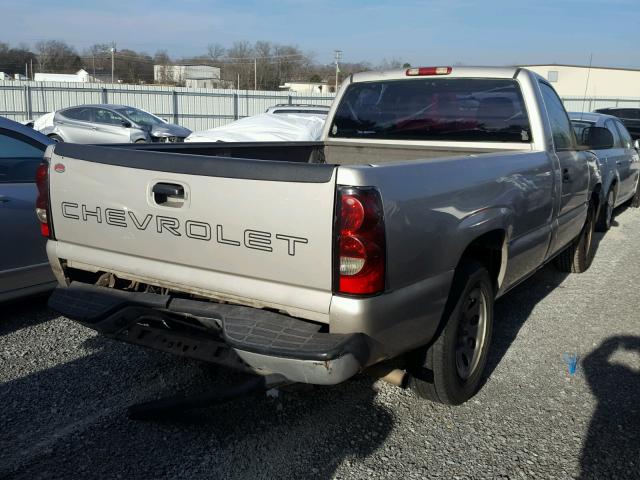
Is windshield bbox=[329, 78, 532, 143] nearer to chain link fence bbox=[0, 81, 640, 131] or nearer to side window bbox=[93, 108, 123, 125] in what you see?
side window bbox=[93, 108, 123, 125]

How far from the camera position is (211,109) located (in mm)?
26922

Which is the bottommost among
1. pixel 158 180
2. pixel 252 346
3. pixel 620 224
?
pixel 620 224

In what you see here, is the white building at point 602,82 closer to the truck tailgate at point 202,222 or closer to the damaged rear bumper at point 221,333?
the truck tailgate at point 202,222

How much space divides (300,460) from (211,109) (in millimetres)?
25337

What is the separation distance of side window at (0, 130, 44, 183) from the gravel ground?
1185mm

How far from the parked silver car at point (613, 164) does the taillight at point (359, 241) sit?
5763 mm

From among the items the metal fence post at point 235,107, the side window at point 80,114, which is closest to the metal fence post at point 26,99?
the side window at point 80,114

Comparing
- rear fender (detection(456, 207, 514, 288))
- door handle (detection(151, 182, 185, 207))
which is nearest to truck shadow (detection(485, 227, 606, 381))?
rear fender (detection(456, 207, 514, 288))

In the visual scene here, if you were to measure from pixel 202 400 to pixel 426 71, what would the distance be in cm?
324

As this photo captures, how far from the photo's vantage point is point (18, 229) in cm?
452

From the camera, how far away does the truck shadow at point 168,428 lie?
2920mm

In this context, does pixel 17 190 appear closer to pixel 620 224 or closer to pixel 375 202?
pixel 375 202

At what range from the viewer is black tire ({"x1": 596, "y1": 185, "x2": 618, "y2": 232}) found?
8.31 m

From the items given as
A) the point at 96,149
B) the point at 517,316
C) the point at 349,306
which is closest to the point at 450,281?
the point at 349,306
